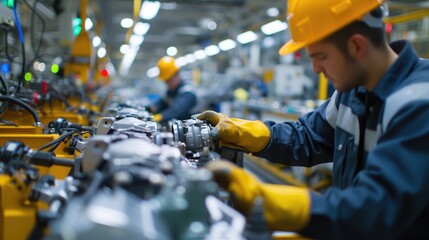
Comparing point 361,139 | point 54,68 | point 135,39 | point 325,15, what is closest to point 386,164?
point 361,139

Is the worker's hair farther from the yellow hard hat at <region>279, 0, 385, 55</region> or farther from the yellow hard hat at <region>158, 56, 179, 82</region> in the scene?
the yellow hard hat at <region>158, 56, 179, 82</region>

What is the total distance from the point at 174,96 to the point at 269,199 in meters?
4.29

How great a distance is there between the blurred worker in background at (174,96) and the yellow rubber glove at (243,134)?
2.71m

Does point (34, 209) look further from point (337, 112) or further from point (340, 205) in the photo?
point (337, 112)

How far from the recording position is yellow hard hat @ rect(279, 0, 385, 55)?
1.15m

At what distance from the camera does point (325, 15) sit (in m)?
1.15

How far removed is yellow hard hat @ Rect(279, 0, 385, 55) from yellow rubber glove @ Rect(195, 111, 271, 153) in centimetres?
56

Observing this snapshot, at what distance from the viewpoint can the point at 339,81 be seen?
1208 mm

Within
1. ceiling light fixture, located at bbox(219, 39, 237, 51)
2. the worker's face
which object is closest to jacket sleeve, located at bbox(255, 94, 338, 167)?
the worker's face

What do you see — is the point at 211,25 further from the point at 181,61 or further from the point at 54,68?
the point at 181,61

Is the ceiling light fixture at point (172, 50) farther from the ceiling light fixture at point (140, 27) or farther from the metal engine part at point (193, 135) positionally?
the metal engine part at point (193, 135)

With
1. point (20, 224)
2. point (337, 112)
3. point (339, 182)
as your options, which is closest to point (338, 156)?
point (339, 182)

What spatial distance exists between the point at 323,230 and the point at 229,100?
6320 millimetres

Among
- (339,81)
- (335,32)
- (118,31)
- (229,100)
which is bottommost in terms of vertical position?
(229,100)
